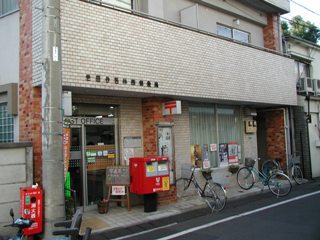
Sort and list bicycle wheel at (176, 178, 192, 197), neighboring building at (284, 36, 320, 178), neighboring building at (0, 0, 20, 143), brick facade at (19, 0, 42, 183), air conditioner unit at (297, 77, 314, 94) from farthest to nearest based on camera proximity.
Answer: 1. air conditioner unit at (297, 77, 314, 94)
2. neighboring building at (284, 36, 320, 178)
3. bicycle wheel at (176, 178, 192, 197)
4. neighboring building at (0, 0, 20, 143)
5. brick facade at (19, 0, 42, 183)

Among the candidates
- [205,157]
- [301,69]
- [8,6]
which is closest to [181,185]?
[205,157]

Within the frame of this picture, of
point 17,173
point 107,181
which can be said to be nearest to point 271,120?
point 107,181

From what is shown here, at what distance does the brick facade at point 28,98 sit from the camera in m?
7.94

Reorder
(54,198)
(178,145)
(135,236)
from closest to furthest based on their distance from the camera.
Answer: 1. (54,198)
2. (135,236)
3. (178,145)

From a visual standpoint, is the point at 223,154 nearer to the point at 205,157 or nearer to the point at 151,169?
the point at 205,157

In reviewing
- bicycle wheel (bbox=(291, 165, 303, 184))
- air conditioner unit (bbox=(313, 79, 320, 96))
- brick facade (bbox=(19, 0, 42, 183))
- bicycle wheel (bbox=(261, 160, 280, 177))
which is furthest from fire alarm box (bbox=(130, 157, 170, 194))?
air conditioner unit (bbox=(313, 79, 320, 96))

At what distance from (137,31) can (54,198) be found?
16.4ft

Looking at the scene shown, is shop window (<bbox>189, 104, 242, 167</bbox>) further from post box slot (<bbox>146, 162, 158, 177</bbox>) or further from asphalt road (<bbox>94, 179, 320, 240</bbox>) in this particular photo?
post box slot (<bbox>146, 162, 158, 177</bbox>)

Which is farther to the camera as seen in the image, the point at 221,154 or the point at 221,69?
the point at 221,154

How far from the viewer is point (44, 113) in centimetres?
639

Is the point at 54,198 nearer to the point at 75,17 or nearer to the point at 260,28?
the point at 75,17

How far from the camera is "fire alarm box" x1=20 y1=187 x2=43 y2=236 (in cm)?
665

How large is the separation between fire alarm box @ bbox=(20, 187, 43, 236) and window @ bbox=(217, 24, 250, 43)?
383 inches

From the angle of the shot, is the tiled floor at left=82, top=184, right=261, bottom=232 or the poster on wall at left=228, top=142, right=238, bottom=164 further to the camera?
A: the poster on wall at left=228, top=142, right=238, bottom=164
